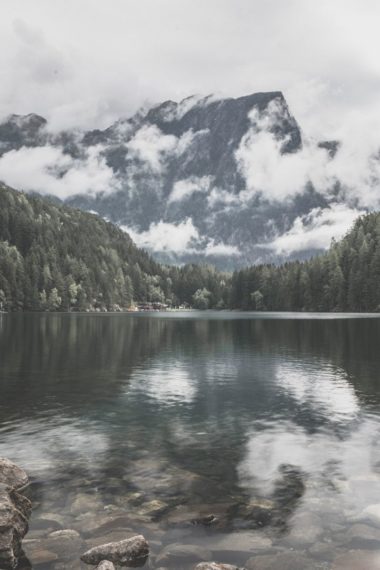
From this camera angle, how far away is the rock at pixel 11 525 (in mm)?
14797

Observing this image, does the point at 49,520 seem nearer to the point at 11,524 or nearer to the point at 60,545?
the point at 60,545

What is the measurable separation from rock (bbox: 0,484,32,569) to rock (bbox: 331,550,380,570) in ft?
30.9

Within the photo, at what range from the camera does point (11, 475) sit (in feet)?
66.2

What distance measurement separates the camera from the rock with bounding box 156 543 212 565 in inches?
603

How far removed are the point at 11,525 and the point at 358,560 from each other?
34.5 feet

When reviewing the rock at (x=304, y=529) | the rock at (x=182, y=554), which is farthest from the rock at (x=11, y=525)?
the rock at (x=304, y=529)

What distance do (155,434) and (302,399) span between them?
15892 mm

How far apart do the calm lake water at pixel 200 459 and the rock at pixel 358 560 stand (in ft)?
0.26

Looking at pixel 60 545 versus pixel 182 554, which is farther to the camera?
pixel 60 545

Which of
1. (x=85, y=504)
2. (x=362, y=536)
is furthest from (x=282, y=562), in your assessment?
(x=85, y=504)

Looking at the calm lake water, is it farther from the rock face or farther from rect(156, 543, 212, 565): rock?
the rock face

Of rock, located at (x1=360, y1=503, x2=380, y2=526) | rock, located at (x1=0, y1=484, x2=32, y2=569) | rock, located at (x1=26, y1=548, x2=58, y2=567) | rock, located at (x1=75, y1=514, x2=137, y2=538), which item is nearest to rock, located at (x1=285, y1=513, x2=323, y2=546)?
rock, located at (x1=360, y1=503, x2=380, y2=526)

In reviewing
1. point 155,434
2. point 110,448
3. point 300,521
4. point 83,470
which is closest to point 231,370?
point 155,434

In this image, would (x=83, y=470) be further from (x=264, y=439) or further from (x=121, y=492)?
(x=264, y=439)
